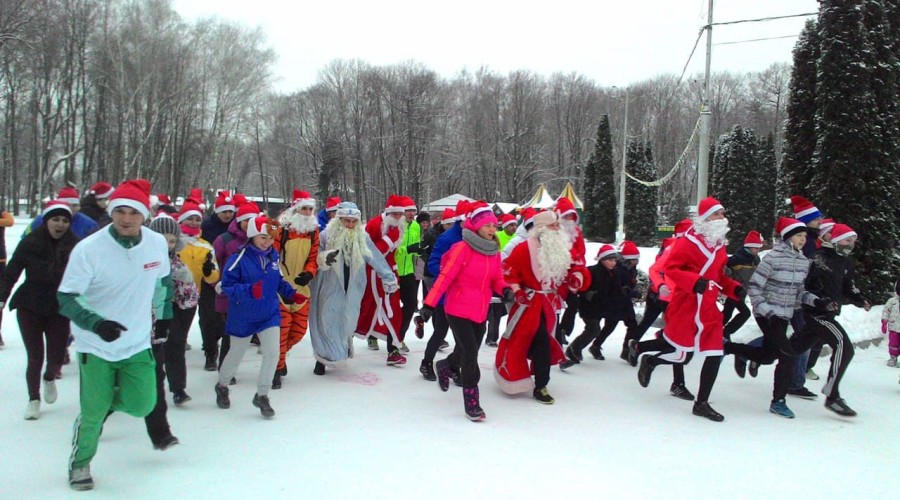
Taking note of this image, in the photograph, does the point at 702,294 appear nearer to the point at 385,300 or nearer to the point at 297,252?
the point at 385,300

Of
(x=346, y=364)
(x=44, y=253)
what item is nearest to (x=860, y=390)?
(x=346, y=364)

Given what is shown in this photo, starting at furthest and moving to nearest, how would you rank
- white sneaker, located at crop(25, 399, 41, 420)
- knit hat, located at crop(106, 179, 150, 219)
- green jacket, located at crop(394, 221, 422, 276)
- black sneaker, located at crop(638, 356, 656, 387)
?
1. green jacket, located at crop(394, 221, 422, 276)
2. black sneaker, located at crop(638, 356, 656, 387)
3. white sneaker, located at crop(25, 399, 41, 420)
4. knit hat, located at crop(106, 179, 150, 219)

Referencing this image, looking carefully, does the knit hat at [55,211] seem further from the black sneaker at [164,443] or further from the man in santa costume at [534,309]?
the man in santa costume at [534,309]

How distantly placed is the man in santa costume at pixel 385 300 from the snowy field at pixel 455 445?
1.94 feet

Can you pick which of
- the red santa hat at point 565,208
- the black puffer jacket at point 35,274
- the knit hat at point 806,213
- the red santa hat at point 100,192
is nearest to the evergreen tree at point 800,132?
the knit hat at point 806,213

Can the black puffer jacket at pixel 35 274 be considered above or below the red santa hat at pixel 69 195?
below

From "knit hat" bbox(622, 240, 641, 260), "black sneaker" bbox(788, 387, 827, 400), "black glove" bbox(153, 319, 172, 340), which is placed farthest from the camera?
"knit hat" bbox(622, 240, 641, 260)

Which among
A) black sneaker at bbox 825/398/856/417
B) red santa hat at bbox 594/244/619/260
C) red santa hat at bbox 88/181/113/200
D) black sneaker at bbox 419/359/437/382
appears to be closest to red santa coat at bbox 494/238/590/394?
black sneaker at bbox 419/359/437/382

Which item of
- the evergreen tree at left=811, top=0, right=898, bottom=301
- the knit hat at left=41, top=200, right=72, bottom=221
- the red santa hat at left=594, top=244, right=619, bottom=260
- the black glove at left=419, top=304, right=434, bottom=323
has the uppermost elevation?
the evergreen tree at left=811, top=0, right=898, bottom=301

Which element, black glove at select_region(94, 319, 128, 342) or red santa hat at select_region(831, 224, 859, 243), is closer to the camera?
black glove at select_region(94, 319, 128, 342)

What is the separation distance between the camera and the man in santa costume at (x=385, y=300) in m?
7.27

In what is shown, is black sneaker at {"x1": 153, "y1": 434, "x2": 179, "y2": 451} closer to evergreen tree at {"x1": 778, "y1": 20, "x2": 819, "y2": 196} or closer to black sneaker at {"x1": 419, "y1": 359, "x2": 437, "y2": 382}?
black sneaker at {"x1": 419, "y1": 359, "x2": 437, "y2": 382}

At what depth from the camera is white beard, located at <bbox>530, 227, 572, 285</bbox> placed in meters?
6.00

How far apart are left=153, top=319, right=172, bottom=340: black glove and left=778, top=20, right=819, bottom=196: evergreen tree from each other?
34.2 ft
